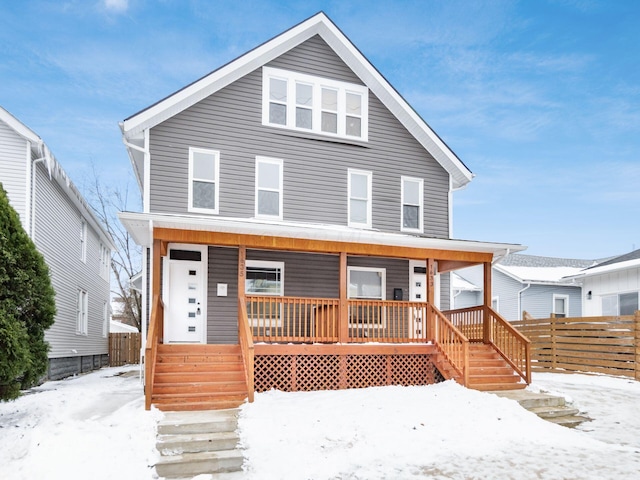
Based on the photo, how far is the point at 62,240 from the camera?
15.9 m

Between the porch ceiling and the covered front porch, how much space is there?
0.02m

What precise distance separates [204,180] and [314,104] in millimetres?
3654

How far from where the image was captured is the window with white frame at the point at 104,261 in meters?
23.0

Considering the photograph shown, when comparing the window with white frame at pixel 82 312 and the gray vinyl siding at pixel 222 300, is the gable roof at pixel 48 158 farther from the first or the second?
the gray vinyl siding at pixel 222 300

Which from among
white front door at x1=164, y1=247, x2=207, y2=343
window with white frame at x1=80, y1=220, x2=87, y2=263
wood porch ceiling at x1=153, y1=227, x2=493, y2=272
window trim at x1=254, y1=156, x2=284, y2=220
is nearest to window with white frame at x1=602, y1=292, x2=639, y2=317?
wood porch ceiling at x1=153, y1=227, x2=493, y2=272

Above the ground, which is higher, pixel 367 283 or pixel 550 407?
pixel 367 283

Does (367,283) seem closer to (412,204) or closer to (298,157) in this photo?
(412,204)

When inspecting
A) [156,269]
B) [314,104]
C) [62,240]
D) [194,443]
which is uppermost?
[314,104]

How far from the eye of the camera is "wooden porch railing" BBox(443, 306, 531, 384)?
1148 centimetres

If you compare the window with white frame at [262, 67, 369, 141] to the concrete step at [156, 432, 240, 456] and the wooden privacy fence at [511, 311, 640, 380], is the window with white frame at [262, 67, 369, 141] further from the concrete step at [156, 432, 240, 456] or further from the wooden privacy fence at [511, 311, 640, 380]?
the concrete step at [156, 432, 240, 456]

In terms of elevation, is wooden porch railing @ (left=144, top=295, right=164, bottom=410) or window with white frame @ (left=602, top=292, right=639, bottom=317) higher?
window with white frame @ (left=602, top=292, right=639, bottom=317)

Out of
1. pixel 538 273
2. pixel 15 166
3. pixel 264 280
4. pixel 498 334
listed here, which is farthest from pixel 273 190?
pixel 538 273

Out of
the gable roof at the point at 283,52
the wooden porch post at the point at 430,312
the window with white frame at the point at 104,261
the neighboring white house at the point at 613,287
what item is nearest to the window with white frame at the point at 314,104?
the gable roof at the point at 283,52

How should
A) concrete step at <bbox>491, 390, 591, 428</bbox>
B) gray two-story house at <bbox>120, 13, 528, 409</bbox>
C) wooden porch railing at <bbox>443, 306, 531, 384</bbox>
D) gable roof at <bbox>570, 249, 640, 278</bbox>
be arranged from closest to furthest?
1. concrete step at <bbox>491, 390, 591, 428</bbox>
2. gray two-story house at <bbox>120, 13, 528, 409</bbox>
3. wooden porch railing at <bbox>443, 306, 531, 384</bbox>
4. gable roof at <bbox>570, 249, 640, 278</bbox>
